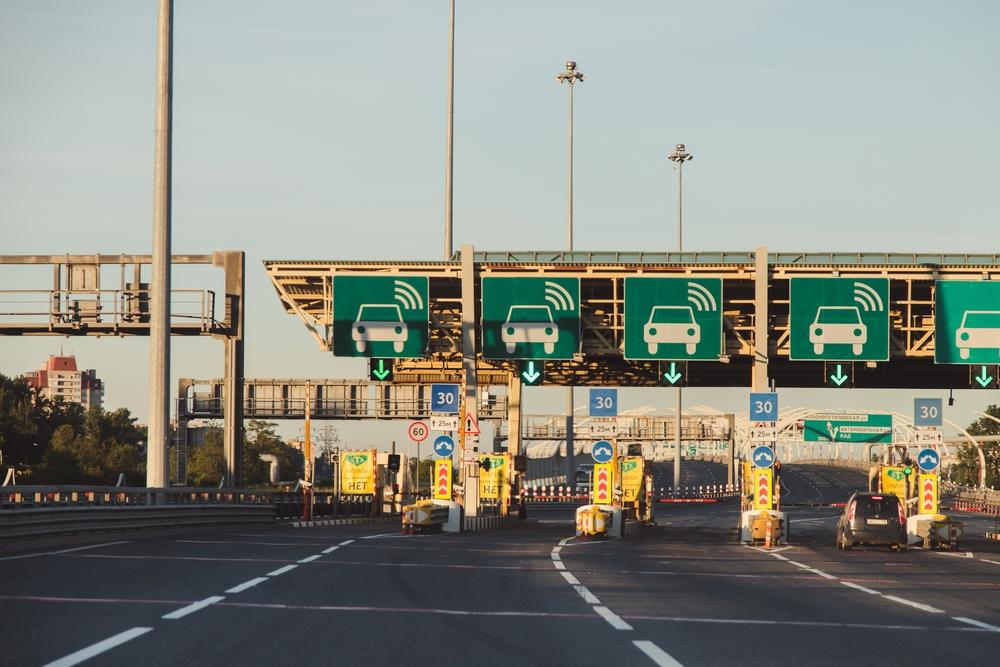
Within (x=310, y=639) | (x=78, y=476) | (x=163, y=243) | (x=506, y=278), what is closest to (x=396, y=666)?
(x=310, y=639)

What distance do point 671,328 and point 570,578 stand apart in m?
25.6

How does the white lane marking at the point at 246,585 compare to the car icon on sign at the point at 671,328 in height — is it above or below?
below

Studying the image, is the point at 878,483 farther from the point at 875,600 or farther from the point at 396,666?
the point at 396,666

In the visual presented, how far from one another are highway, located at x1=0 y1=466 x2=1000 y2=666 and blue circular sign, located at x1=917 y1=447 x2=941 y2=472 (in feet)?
40.3

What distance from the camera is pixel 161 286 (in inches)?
1289

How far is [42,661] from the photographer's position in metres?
9.77

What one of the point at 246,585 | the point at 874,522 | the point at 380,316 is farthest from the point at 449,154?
the point at 246,585

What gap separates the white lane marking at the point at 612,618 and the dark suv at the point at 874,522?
20.3 metres

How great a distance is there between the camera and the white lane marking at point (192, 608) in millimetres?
12987

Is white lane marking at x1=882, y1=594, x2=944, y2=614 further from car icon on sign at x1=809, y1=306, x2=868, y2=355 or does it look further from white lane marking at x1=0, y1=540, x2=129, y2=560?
car icon on sign at x1=809, y1=306, x2=868, y2=355

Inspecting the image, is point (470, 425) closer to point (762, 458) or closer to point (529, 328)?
point (529, 328)

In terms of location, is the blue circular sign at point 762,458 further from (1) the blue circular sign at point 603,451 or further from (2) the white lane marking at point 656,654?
(2) the white lane marking at point 656,654

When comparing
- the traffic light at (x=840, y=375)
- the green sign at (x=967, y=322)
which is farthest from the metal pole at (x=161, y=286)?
the green sign at (x=967, y=322)

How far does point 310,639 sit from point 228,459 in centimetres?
3550
